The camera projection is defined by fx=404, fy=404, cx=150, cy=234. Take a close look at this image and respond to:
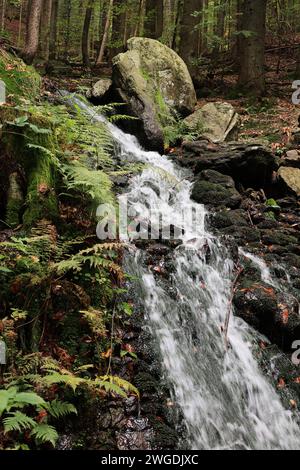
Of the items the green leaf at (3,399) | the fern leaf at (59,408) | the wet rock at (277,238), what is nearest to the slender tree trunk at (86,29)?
the wet rock at (277,238)

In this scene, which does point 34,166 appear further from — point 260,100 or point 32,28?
point 260,100

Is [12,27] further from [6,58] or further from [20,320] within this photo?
[20,320]

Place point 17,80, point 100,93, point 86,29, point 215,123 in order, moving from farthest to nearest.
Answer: point 86,29 → point 100,93 → point 215,123 → point 17,80

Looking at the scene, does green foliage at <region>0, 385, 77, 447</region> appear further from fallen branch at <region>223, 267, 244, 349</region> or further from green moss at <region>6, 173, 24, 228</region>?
fallen branch at <region>223, 267, 244, 349</region>

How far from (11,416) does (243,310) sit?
11.9 feet

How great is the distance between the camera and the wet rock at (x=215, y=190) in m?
8.32

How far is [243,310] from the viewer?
5832 millimetres

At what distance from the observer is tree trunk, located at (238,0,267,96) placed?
14281 millimetres

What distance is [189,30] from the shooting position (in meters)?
15.7

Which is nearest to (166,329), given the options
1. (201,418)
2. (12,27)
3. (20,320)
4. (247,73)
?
(201,418)

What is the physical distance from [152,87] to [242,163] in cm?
399

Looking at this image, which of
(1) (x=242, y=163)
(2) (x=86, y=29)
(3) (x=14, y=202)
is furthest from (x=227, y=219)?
(2) (x=86, y=29)

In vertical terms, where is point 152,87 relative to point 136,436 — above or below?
above

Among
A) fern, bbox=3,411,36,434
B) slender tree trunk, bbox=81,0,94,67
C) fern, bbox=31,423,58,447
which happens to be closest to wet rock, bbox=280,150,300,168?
fern, bbox=31,423,58,447
